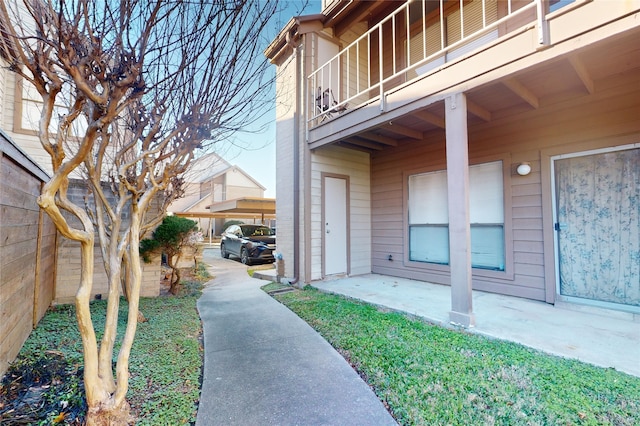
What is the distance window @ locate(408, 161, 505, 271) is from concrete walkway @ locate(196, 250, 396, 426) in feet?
9.64

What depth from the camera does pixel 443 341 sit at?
9.30ft

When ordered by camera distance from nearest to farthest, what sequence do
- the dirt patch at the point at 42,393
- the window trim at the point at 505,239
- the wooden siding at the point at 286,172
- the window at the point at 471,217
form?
the dirt patch at the point at 42,393
the window trim at the point at 505,239
the window at the point at 471,217
the wooden siding at the point at 286,172

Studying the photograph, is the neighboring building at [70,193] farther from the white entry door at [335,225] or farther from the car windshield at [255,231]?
the car windshield at [255,231]

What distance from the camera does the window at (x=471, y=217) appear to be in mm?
4598

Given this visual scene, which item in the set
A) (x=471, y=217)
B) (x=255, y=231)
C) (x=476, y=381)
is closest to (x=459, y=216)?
(x=476, y=381)

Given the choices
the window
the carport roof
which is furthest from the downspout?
the carport roof

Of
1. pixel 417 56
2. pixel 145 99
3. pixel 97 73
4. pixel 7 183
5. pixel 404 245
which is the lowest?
pixel 404 245

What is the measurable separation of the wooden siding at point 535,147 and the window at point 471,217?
0.53 ft

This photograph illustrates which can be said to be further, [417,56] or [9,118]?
[417,56]

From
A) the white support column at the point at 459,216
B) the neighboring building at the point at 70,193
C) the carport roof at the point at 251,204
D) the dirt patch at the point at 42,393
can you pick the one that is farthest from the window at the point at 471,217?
the carport roof at the point at 251,204

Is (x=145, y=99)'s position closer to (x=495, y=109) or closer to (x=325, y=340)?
(x=325, y=340)

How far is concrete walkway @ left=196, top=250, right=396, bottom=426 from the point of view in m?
1.88

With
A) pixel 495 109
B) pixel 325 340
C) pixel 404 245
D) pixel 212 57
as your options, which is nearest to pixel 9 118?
pixel 212 57

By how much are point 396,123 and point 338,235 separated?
2405 millimetres
